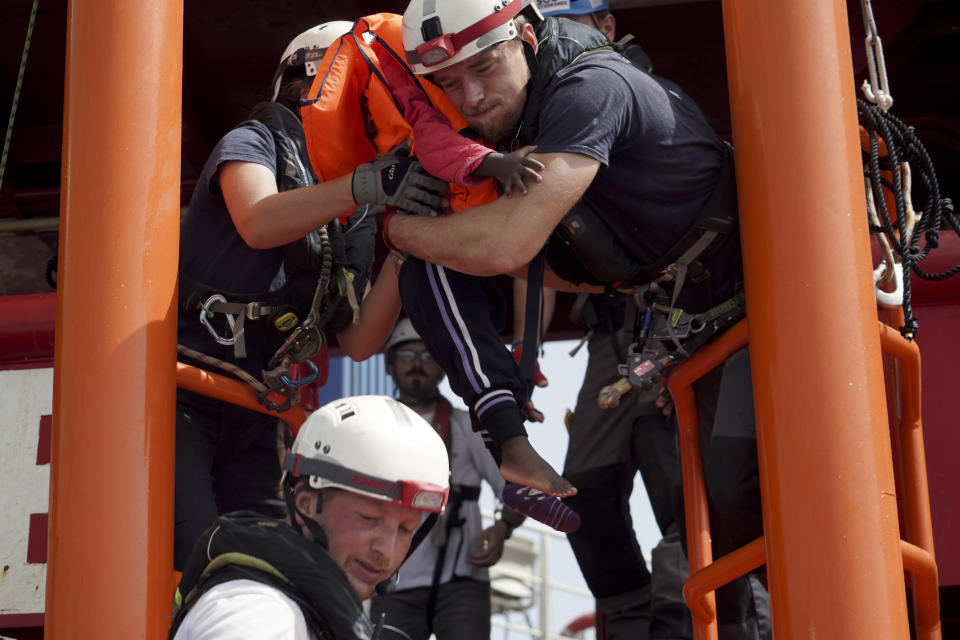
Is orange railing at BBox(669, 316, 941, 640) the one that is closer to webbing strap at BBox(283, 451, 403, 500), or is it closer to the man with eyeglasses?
webbing strap at BBox(283, 451, 403, 500)

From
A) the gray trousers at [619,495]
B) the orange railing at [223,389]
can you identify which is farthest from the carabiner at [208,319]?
the gray trousers at [619,495]

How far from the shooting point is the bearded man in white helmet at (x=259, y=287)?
3.56 m

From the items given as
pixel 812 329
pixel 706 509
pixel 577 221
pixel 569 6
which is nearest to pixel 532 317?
pixel 577 221

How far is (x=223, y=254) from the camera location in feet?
12.6

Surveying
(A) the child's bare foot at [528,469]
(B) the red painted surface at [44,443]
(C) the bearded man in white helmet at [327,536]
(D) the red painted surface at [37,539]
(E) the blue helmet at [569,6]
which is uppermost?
(E) the blue helmet at [569,6]

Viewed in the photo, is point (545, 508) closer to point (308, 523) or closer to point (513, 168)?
point (308, 523)

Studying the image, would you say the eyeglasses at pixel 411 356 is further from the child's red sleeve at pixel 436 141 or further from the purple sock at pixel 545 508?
the purple sock at pixel 545 508

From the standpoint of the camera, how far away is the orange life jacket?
3.55m

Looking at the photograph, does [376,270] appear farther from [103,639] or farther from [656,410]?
[103,639]

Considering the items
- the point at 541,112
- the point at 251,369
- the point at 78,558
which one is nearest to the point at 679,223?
the point at 541,112

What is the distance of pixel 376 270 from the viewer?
720 centimetres

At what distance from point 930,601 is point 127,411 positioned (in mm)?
2081

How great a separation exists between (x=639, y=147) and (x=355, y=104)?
888 millimetres

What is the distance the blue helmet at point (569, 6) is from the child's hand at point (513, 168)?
69.4 inches
